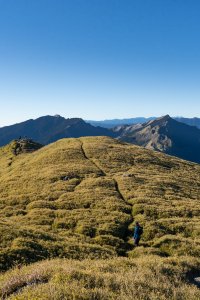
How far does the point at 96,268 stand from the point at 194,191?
Result: 4834 cm

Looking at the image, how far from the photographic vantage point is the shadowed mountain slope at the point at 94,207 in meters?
29.6

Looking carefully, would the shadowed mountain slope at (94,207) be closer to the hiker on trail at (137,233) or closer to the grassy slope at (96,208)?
the grassy slope at (96,208)

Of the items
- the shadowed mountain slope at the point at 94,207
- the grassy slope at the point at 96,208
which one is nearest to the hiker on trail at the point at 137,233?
the shadowed mountain slope at the point at 94,207

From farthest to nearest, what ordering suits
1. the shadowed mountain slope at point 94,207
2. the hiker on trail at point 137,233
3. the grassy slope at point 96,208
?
the hiker on trail at point 137,233 < the shadowed mountain slope at point 94,207 < the grassy slope at point 96,208

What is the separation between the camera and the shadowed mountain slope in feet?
97.0

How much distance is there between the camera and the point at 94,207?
4891 cm

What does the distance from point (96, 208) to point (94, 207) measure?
547 millimetres

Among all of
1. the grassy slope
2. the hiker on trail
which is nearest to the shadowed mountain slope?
the grassy slope

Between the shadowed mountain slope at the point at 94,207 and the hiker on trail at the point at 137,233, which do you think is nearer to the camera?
the shadowed mountain slope at the point at 94,207

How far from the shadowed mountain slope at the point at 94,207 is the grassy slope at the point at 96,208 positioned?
7 cm

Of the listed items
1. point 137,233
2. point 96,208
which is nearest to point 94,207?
point 96,208

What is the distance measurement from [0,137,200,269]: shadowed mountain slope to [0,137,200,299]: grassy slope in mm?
69

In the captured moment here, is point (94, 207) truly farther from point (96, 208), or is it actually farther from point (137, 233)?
point (137, 233)

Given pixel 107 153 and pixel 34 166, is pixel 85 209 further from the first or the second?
pixel 107 153
